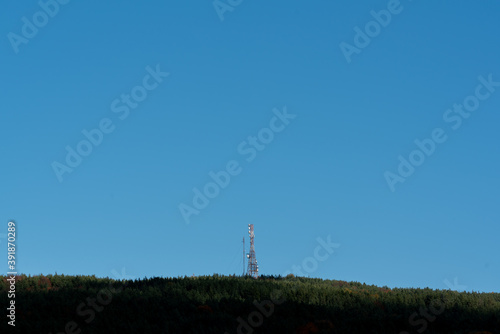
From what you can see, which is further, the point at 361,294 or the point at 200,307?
the point at 361,294

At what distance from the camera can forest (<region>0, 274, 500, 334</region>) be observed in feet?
43.7

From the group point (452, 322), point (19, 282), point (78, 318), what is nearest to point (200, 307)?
point (78, 318)

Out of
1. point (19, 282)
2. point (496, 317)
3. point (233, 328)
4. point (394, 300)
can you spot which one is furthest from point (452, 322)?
point (19, 282)

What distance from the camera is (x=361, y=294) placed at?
770 inches

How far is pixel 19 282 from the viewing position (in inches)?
863

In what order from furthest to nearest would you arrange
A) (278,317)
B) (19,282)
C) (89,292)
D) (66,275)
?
(66,275) < (19,282) < (89,292) < (278,317)

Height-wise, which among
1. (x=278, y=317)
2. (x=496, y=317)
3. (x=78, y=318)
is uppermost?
(x=78, y=318)

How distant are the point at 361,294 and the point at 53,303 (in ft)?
34.9

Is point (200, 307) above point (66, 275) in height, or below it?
below

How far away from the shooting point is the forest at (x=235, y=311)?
13328mm

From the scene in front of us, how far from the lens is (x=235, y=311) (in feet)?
50.2

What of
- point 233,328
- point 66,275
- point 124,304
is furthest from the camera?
point 66,275

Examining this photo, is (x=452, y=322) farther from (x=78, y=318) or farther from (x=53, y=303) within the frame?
(x=53, y=303)

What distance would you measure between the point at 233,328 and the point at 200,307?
2.23m
